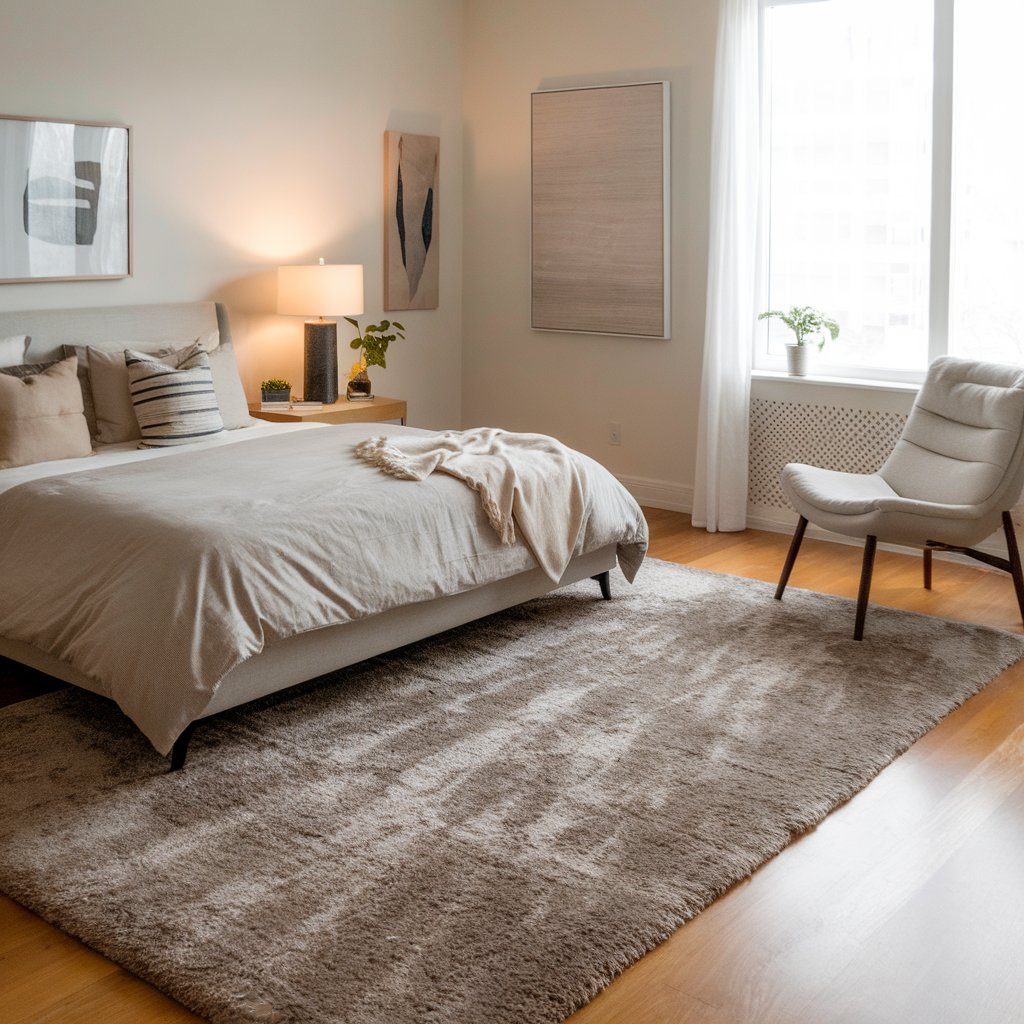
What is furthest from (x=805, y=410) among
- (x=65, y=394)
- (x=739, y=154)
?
(x=65, y=394)

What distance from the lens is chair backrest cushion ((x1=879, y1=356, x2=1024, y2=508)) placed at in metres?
4.29

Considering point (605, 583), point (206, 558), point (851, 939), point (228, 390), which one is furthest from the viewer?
point (228, 390)

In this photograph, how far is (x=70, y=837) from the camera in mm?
2758

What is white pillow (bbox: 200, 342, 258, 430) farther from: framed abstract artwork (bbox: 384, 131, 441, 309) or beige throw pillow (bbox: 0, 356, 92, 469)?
framed abstract artwork (bbox: 384, 131, 441, 309)

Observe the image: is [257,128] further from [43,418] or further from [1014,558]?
[1014,558]

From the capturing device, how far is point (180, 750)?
3109 mm

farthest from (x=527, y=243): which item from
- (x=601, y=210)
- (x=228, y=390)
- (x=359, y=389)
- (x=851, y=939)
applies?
(x=851, y=939)

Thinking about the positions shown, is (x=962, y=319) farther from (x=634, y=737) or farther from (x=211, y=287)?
(x=211, y=287)

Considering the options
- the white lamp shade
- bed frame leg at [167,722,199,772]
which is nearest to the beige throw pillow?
the white lamp shade

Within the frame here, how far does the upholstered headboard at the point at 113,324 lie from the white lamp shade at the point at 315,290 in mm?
311

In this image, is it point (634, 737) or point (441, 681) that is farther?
point (441, 681)

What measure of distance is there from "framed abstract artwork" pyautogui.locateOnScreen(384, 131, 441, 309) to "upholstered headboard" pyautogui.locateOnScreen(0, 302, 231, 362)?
123 cm

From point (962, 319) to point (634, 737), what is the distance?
275 centimetres

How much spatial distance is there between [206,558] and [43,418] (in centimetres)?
154
